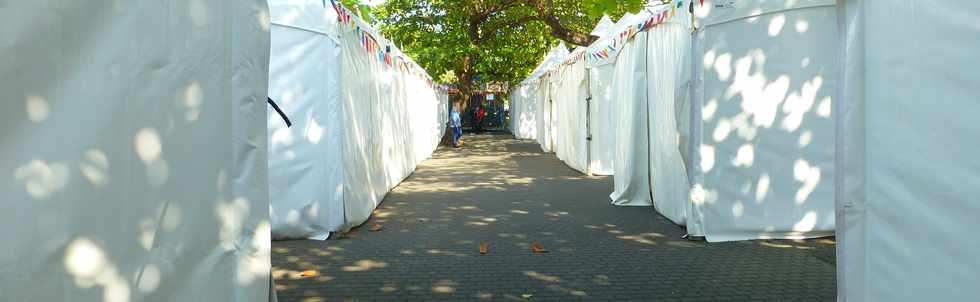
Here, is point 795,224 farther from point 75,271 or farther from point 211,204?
point 75,271

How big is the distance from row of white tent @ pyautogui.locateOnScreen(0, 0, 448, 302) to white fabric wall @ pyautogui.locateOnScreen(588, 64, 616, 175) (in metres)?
8.77

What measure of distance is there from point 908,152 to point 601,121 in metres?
9.55

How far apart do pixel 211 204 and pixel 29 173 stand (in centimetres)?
102

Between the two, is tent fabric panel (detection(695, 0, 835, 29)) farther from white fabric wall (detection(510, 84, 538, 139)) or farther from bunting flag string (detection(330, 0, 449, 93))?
white fabric wall (detection(510, 84, 538, 139))

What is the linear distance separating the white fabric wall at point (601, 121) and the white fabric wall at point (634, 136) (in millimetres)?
2112

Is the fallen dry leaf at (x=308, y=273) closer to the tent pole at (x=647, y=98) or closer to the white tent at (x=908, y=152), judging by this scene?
the white tent at (x=908, y=152)

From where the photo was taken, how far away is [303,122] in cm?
676

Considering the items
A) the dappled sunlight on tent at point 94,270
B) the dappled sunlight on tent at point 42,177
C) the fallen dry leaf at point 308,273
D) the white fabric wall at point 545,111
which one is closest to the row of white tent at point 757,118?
the fallen dry leaf at point 308,273

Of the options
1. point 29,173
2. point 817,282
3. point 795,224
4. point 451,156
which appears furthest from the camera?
point 451,156

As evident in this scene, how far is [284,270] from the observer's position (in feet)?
17.9

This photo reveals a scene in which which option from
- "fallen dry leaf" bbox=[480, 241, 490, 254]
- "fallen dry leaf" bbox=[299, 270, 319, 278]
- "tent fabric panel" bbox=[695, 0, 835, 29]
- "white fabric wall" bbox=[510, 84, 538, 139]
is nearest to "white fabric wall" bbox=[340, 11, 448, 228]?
"fallen dry leaf" bbox=[480, 241, 490, 254]

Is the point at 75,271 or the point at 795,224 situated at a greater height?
the point at 75,271

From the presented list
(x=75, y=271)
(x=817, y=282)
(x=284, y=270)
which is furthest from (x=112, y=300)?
(x=817, y=282)

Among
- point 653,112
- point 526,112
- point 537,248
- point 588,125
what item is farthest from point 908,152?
point 526,112
